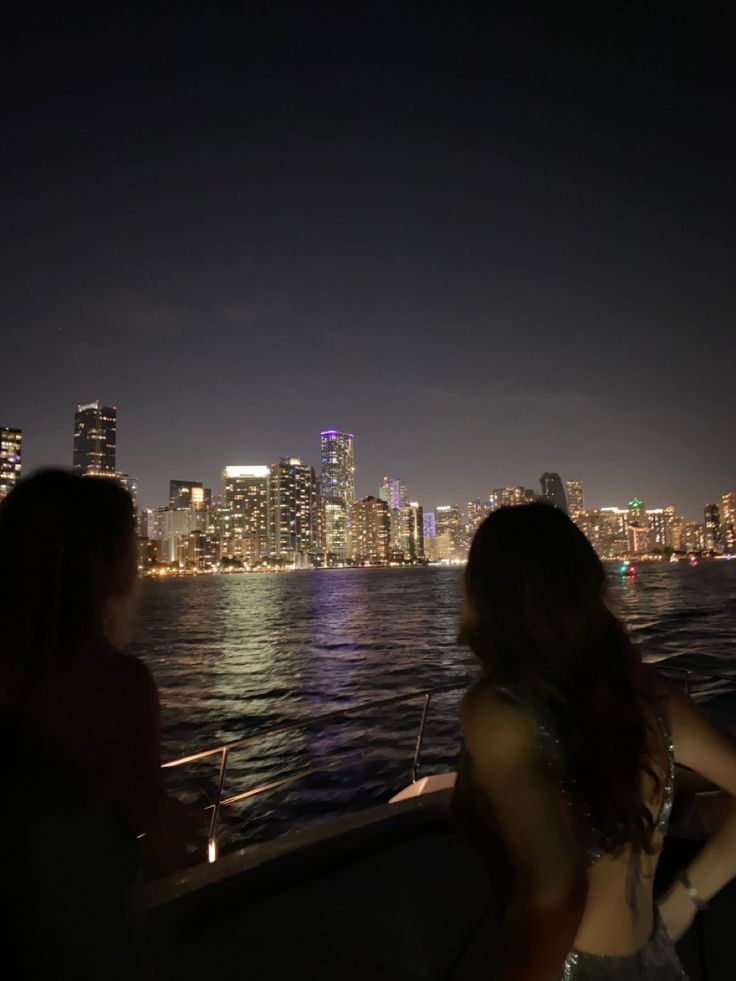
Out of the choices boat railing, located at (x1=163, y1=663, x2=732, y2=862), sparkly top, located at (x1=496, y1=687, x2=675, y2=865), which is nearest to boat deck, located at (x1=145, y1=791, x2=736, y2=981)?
boat railing, located at (x1=163, y1=663, x2=732, y2=862)

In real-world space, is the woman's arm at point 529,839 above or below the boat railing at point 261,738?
above

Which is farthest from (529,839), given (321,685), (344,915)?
(321,685)

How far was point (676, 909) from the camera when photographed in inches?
62.4

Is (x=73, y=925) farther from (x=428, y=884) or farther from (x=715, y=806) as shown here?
(x=715, y=806)

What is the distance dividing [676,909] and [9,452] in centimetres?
18756

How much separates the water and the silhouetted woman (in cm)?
31

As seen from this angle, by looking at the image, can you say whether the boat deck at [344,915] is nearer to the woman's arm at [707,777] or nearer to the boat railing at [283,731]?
the boat railing at [283,731]

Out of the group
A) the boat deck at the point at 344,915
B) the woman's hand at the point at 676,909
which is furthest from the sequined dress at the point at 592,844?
the boat deck at the point at 344,915

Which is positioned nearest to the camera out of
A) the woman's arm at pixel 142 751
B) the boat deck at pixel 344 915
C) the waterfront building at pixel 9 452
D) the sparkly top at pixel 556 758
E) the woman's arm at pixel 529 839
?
the woman's arm at pixel 529 839

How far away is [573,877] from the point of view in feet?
3.47

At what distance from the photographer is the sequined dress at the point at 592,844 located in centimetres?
116

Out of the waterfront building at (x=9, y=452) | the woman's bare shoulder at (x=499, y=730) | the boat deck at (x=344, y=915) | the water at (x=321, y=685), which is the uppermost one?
the waterfront building at (x=9, y=452)

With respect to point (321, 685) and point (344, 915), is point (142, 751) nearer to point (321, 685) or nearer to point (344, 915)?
point (344, 915)

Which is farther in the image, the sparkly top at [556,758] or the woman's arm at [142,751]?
the woman's arm at [142,751]
